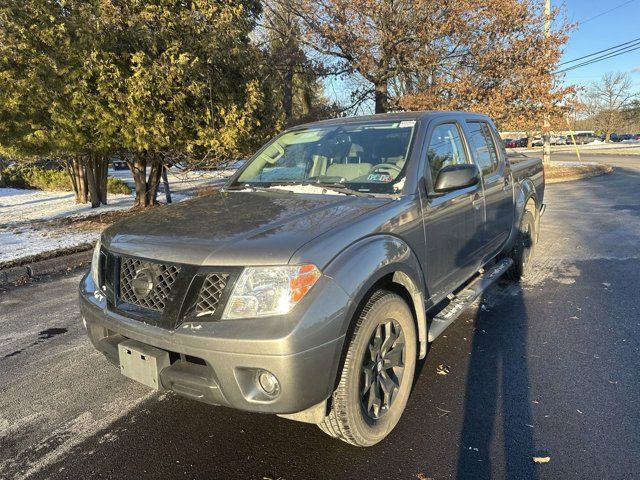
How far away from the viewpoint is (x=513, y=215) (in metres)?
4.79

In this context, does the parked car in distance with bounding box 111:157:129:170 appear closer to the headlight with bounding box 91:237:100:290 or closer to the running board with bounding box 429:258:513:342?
the headlight with bounding box 91:237:100:290

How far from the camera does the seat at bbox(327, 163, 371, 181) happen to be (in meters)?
3.26

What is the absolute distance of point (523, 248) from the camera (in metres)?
5.34

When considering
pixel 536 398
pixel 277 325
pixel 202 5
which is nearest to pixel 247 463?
pixel 277 325

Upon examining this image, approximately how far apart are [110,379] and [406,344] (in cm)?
221

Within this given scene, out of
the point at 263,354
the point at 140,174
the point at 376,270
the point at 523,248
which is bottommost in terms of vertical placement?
the point at 523,248

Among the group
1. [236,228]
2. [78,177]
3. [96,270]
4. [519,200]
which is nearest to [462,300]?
[236,228]

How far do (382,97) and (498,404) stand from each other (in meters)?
16.7

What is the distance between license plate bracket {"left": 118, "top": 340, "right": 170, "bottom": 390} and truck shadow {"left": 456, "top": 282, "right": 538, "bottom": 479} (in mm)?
1582

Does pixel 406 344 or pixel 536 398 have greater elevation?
pixel 406 344

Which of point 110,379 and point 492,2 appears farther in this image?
point 492,2

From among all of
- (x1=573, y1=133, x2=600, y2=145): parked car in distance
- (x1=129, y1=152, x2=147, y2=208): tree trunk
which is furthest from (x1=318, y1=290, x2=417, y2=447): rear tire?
(x1=573, y1=133, x2=600, y2=145): parked car in distance

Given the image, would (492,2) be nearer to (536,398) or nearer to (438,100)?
(438,100)

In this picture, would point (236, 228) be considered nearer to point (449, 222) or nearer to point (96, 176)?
point (449, 222)
